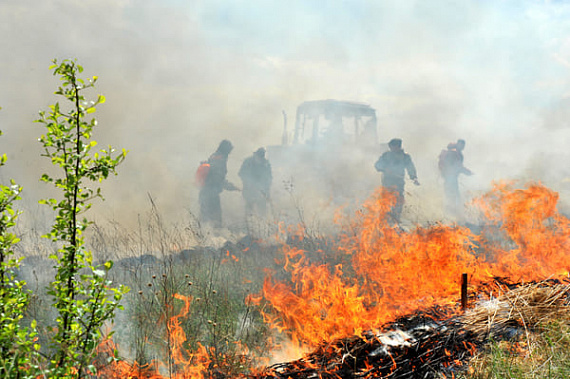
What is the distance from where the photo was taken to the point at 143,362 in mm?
3619

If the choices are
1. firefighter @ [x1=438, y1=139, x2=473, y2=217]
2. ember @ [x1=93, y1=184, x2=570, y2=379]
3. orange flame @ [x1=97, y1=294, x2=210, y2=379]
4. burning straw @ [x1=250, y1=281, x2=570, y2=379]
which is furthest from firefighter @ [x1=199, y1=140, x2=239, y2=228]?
firefighter @ [x1=438, y1=139, x2=473, y2=217]

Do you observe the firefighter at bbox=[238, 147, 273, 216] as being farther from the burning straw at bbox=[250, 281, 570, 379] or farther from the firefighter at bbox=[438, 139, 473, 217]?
the burning straw at bbox=[250, 281, 570, 379]

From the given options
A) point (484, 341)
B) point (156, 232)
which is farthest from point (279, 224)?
point (484, 341)

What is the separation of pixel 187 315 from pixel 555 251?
5.69 m

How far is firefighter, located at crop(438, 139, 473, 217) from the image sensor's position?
11.1 m

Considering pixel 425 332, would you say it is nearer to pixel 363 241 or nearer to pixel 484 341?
pixel 484 341

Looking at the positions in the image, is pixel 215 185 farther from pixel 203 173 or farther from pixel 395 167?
pixel 395 167

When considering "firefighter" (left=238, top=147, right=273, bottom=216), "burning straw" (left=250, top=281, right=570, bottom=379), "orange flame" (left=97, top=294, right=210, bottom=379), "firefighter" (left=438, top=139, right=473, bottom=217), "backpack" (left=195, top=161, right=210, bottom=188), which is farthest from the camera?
"firefighter" (left=438, top=139, right=473, bottom=217)

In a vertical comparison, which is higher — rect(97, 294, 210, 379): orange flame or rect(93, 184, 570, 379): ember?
rect(93, 184, 570, 379): ember

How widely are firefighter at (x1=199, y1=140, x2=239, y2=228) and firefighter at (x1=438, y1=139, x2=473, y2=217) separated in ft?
21.9

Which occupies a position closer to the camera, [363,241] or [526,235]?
[526,235]

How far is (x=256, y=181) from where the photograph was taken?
947 centimetres

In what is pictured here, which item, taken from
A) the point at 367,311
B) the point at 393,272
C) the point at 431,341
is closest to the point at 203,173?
the point at 393,272

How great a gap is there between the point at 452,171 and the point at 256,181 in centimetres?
617
